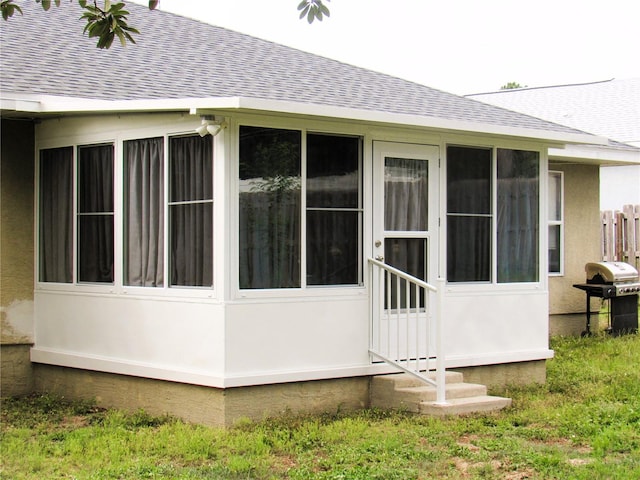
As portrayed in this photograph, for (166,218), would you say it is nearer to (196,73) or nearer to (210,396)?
(210,396)

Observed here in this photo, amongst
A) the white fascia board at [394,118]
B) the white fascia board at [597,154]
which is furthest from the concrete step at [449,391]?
the white fascia board at [597,154]

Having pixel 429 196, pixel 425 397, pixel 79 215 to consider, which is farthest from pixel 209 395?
pixel 429 196

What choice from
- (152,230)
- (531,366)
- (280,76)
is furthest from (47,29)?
(531,366)

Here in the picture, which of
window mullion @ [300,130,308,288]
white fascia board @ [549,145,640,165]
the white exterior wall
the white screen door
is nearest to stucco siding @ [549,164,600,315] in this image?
white fascia board @ [549,145,640,165]

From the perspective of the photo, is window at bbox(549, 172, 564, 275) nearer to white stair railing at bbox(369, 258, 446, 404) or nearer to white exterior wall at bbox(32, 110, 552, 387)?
white exterior wall at bbox(32, 110, 552, 387)

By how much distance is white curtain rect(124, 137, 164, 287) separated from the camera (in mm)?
9245

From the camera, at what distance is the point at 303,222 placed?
915 cm

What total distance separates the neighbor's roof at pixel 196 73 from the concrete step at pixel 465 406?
2738mm

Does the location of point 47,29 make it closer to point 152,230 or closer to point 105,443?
point 152,230

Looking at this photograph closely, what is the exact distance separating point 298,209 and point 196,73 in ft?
8.66

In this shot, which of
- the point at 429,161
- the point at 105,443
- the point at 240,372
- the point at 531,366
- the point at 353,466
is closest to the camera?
the point at 353,466

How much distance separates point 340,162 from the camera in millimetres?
9453

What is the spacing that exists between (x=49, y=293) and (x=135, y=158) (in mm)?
1858

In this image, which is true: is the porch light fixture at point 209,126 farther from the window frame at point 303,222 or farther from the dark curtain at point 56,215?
the dark curtain at point 56,215
